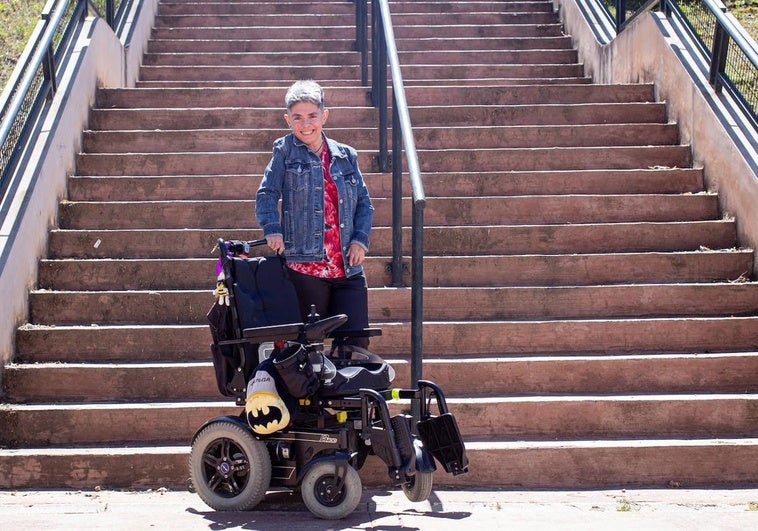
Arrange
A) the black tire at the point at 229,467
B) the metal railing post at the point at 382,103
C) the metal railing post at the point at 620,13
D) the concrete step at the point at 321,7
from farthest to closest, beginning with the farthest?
the concrete step at the point at 321,7 < the metal railing post at the point at 620,13 < the metal railing post at the point at 382,103 < the black tire at the point at 229,467

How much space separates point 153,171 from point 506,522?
4.09 meters

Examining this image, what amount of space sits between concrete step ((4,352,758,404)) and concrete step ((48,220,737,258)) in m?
1.10

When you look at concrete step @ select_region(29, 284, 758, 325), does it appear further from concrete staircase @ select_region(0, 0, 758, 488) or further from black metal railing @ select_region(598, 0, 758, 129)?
black metal railing @ select_region(598, 0, 758, 129)

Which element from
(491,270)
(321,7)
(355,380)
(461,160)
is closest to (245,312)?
(355,380)

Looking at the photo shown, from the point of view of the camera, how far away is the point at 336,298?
4.73 meters

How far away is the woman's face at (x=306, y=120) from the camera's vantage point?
4641 mm

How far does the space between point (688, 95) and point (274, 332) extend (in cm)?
439

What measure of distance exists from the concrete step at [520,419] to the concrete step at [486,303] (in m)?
0.80

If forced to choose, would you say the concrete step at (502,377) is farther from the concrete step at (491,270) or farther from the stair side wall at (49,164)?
the concrete step at (491,270)

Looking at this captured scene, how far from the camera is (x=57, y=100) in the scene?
7.11 metres

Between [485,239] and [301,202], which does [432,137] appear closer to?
[485,239]

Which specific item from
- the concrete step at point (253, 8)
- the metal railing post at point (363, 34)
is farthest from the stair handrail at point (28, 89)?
the concrete step at point (253, 8)

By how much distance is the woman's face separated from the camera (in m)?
4.64

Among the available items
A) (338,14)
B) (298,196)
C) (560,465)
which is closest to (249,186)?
(298,196)
